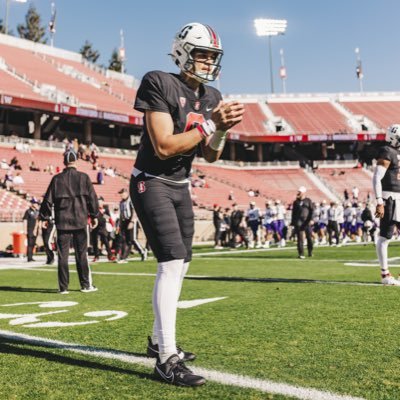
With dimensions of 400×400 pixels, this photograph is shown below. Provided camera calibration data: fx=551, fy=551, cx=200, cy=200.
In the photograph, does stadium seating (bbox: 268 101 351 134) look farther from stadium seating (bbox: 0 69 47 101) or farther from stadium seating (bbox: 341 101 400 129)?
stadium seating (bbox: 0 69 47 101)

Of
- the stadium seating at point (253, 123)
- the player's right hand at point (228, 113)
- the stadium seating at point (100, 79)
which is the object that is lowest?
the player's right hand at point (228, 113)

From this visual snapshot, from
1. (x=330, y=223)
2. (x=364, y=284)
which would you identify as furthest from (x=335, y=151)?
(x=364, y=284)

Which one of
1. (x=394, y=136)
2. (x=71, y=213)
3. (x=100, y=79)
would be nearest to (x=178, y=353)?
(x=71, y=213)

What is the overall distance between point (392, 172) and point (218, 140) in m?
4.69

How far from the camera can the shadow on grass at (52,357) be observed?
→ 328 centimetres

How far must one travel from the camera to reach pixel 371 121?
6097 cm

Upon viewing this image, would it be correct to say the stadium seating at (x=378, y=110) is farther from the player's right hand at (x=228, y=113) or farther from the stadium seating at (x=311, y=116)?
the player's right hand at (x=228, y=113)

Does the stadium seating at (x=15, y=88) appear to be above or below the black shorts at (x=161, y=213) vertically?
above

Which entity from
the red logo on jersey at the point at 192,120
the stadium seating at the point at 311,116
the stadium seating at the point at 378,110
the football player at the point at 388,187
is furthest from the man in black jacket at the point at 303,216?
the stadium seating at the point at 378,110

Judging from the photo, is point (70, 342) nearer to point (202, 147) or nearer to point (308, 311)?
point (202, 147)

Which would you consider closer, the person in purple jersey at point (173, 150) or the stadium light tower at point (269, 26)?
the person in purple jersey at point (173, 150)

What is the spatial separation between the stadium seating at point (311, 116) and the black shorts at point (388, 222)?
5164 cm

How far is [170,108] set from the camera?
135 inches

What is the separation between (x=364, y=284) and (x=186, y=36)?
16.1 ft
